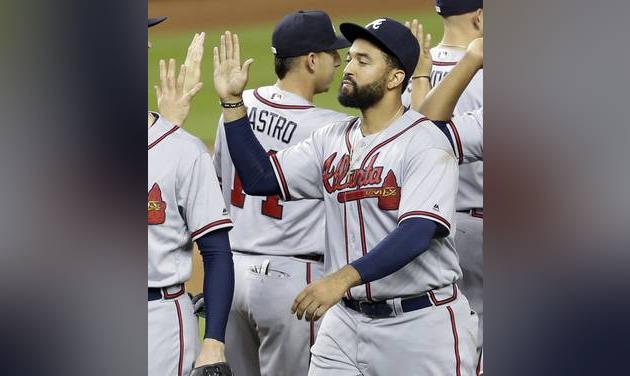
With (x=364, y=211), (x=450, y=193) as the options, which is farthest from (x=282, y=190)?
(x=450, y=193)

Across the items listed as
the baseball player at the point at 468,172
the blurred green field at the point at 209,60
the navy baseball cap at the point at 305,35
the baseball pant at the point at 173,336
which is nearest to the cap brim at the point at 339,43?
the navy baseball cap at the point at 305,35

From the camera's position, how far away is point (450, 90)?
418cm

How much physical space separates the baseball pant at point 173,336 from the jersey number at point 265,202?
0.75 meters

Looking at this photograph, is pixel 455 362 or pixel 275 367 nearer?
pixel 455 362

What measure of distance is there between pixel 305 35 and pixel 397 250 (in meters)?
1.31

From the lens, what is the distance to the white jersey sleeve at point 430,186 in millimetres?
3770

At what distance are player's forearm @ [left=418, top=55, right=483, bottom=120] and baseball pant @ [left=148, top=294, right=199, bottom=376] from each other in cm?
113

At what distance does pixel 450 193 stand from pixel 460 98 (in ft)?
2.07

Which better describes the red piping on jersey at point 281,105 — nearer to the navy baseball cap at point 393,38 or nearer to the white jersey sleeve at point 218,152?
the white jersey sleeve at point 218,152

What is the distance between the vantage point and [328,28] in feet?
15.2

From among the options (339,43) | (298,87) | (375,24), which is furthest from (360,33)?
(298,87)

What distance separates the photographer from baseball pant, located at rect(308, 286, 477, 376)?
3873mm

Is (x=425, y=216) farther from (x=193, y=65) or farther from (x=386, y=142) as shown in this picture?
(x=193, y=65)
